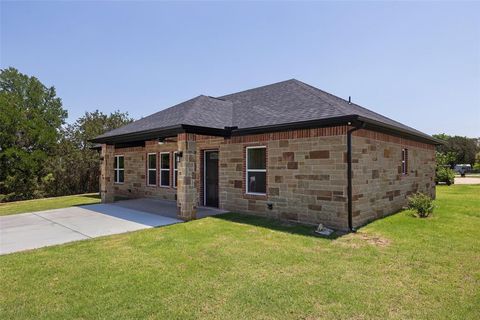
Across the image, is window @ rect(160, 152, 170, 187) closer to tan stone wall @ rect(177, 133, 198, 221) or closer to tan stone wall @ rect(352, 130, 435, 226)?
Answer: tan stone wall @ rect(177, 133, 198, 221)

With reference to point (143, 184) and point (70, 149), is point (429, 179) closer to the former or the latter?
point (143, 184)

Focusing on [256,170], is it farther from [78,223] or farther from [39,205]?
[39,205]

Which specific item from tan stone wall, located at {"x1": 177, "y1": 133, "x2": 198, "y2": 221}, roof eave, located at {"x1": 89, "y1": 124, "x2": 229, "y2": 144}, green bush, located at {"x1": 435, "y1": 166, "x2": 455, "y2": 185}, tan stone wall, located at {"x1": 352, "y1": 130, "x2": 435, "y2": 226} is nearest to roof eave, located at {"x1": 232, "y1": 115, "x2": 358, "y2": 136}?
roof eave, located at {"x1": 89, "y1": 124, "x2": 229, "y2": 144}

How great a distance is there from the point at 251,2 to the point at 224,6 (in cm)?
107

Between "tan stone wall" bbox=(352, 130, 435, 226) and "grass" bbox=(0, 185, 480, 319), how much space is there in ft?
3.97

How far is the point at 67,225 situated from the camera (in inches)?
339

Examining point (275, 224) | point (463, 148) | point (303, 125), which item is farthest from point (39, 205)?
point (463, 148)

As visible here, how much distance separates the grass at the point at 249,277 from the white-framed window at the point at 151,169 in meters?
7.55

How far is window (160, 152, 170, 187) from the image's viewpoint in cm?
1373

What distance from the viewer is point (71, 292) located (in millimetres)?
4055

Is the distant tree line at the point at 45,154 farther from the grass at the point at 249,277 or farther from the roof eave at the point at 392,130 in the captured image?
the roof eave at the point at 392,130

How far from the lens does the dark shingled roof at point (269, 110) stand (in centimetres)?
846

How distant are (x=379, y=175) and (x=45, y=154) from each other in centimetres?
2538

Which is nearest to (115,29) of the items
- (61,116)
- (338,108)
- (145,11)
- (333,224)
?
(145,11)
